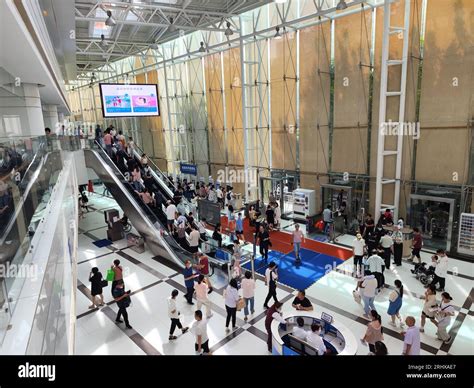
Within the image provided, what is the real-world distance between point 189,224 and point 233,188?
8991mm

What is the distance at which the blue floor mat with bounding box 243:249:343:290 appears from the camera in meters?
9.73

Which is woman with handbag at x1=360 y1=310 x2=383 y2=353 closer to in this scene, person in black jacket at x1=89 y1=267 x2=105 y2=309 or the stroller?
the stroller

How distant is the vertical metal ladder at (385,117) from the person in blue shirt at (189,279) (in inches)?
300

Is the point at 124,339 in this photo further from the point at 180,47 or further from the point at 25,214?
the point at 180,47

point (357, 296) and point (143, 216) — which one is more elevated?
point (143, 216)

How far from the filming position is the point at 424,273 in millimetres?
9148

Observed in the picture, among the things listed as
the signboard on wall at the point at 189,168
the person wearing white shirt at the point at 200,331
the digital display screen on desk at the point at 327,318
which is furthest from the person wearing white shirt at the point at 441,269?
the signboard on wall at the point at 189,168

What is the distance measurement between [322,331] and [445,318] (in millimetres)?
2526

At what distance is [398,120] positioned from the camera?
12.0 m

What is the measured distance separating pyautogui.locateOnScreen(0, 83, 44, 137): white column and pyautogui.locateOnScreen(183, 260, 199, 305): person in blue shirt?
6.53m

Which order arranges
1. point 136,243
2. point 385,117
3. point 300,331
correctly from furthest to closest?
point 136,243, point 385,117, point 300,331

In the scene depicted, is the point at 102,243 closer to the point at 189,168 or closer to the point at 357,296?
the point at 189,168

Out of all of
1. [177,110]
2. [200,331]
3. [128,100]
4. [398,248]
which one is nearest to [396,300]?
[398,248]

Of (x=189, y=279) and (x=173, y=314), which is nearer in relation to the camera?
(x=173, y=314)
